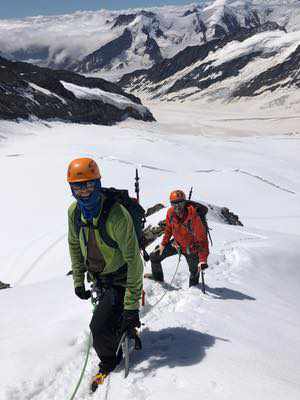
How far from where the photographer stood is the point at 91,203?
18.8 ft

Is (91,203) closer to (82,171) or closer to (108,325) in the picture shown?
(82,171)

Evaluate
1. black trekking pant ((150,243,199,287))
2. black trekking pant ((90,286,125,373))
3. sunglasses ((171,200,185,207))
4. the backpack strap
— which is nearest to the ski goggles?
the backpack strap

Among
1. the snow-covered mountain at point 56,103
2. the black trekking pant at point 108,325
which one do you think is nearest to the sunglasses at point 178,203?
the black trekking pant at point 108,325

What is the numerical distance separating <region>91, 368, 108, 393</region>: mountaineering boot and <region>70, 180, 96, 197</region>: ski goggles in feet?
7.91

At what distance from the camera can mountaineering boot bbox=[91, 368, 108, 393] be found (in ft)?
19.7

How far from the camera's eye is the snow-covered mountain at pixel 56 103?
71.6 metres

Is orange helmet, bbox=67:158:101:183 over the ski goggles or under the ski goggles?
over

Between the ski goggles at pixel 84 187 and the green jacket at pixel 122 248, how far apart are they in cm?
35

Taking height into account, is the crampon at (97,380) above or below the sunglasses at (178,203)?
below

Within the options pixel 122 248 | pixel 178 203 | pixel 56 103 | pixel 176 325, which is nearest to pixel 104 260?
pixel 122 248

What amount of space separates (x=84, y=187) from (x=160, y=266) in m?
4.86

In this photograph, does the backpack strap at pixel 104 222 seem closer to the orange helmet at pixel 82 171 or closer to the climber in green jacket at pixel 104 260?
the climber in green jacket at pixel 104 260

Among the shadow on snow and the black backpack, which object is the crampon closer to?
the shadow on snow

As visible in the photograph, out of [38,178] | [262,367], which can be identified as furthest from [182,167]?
[262,367]
